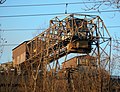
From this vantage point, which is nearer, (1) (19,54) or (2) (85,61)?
(2) (85,61)

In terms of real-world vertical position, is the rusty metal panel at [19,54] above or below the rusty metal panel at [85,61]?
above

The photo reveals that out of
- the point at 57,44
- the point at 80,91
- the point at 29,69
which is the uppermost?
the point at 57,44

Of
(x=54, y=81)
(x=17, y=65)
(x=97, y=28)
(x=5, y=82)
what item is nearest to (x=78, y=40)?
(x=97, y=28)

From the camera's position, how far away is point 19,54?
25125 millimetres

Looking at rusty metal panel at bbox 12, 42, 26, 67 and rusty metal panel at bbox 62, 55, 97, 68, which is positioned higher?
rusty metal panel at bbox 12, 42, 26, 67

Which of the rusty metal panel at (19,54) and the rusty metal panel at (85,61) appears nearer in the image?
the rusty metal panel at (85,61)

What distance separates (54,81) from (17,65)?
Result: 6.53 m

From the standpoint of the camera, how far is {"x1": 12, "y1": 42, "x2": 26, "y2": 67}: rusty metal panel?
78.7 feet

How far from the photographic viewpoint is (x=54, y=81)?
19.1 meters

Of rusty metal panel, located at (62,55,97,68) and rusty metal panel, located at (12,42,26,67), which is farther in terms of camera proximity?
rusty metal panel, located at (12,42,26,67)

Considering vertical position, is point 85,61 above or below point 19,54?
below

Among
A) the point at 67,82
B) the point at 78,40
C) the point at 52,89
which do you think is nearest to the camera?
the point at 52,89

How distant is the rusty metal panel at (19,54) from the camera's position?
24000 millimetres

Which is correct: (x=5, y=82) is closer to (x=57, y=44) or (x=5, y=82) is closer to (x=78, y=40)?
(x=57, y=44)
